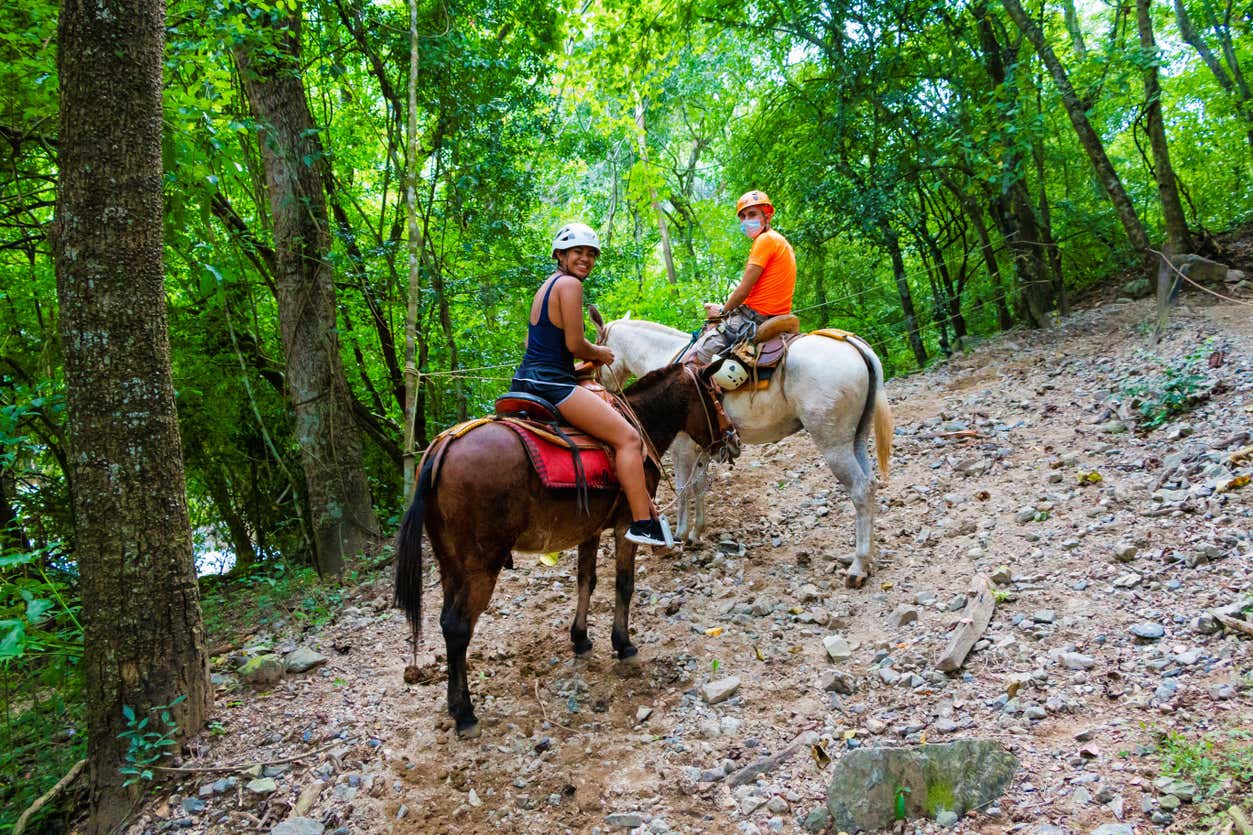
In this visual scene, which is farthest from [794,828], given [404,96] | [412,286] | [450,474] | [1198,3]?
[1198,3]

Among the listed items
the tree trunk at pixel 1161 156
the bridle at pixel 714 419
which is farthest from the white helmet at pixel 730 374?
the tree trunk at pixel 1161 156

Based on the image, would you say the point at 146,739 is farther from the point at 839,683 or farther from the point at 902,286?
the point at 902,286

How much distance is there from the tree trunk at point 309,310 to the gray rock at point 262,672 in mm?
2433

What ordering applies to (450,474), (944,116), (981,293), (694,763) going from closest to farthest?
(694,763), (450,474), (944,116), (981,293)

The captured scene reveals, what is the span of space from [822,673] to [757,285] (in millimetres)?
3406

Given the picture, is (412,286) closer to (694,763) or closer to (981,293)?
(694,763)

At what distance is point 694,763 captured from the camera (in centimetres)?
339

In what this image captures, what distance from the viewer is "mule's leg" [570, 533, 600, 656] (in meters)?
4.63

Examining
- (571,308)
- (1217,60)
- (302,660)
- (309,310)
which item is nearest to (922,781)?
(571,308)

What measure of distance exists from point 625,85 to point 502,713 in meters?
9.67

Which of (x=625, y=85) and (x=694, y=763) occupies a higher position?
(x=625, y=85)

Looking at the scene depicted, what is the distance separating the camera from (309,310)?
6.82m

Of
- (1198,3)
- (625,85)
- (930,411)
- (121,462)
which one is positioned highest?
(1198,3)

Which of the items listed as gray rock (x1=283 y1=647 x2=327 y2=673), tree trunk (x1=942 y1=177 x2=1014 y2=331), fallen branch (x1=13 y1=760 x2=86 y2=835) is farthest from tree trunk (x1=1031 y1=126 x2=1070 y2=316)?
fallen branch (x1=13 y1=760 x2=86 y2=835)
